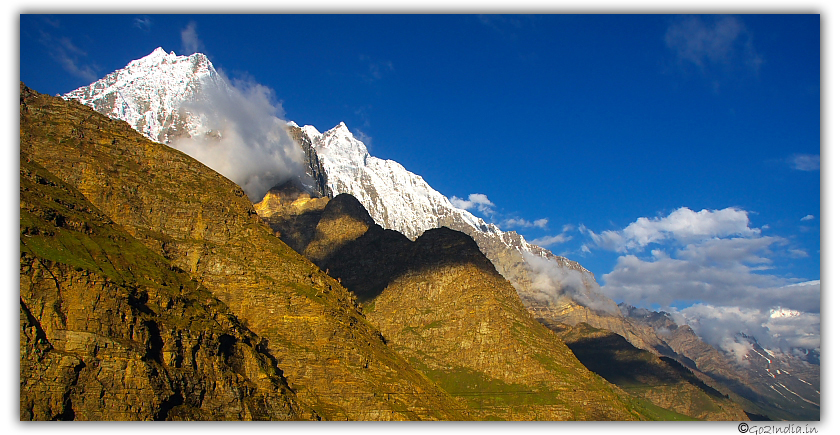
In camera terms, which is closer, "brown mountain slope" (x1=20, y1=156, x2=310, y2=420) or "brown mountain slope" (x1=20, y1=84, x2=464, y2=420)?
"brown mountain slope" (x1=20, y1=156, x2=310, y2=420)

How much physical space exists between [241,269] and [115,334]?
226 ft

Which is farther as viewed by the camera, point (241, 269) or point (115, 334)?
point (241, 269)

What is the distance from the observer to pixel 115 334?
368 feet

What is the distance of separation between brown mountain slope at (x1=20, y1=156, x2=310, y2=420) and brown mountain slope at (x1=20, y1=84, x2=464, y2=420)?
12.0 meters

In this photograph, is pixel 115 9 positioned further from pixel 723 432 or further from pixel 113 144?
pixel 113 144

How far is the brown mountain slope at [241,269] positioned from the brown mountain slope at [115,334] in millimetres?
12021

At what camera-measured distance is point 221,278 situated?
177 metres

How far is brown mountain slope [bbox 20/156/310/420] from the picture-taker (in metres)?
97.1

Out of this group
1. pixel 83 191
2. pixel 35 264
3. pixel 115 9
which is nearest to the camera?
pixel 115 9

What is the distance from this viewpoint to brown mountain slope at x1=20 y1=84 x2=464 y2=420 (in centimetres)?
16262

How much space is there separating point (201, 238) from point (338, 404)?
218 feet

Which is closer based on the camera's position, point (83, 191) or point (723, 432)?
point (723, 432)

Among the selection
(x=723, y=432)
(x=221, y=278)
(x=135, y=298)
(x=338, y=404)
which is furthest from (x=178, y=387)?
(x=723, y=432)

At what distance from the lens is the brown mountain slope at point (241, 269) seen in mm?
162625
